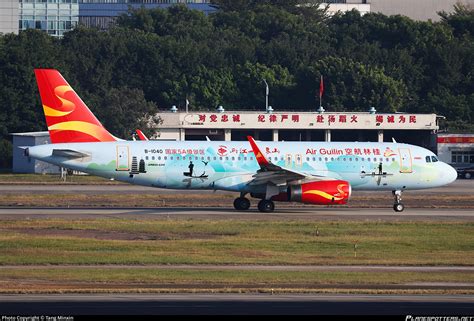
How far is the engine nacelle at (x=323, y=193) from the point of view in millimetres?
54406

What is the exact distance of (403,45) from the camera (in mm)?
142375

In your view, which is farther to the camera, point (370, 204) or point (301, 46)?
point (301, 46)

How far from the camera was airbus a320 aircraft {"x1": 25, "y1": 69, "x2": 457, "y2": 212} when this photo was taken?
54938 millimetres

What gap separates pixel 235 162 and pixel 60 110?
9391 mm

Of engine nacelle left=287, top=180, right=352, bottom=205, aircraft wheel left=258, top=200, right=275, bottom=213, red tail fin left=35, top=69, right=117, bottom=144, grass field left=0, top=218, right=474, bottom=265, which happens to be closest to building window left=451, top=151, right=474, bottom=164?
aircraft wheel left=258, top=200, right=275, bottom=213

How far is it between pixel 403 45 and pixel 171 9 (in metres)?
36.6

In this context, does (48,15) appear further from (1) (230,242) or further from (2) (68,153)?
(1) (230,242)

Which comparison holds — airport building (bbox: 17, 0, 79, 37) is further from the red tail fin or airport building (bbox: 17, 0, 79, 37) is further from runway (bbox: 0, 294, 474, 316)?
runway (bbox: 0, 294, 474, 316)

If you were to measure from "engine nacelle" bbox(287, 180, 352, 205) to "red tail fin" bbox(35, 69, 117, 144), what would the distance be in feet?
37.3

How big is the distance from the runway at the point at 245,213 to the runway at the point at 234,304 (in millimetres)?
22098

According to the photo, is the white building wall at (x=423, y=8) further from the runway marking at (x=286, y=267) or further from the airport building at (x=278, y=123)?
the runway marking at (x=286, y=267)

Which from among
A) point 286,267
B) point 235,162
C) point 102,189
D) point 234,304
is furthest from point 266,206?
point 234,304

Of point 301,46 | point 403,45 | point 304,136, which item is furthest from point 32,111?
point 403,45

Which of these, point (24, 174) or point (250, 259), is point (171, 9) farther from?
point (250, 259)
